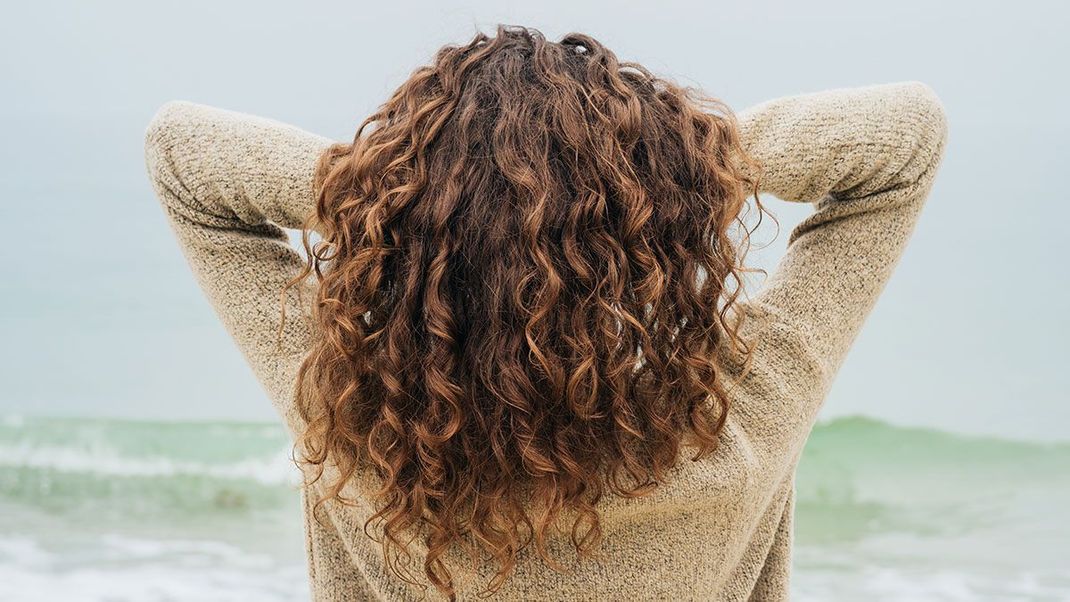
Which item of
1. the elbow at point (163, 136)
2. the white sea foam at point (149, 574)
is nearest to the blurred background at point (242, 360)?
the white sea foam at point (149, 574)

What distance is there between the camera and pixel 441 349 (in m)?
0.75

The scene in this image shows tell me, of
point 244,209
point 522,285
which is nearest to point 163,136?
point 244,209

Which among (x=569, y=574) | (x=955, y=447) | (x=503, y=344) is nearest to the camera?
(x=503, y=344)

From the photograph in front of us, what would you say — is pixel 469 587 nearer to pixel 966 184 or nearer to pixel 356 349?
pixel 356 349

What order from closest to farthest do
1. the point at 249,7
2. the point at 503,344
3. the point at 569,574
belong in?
the point at 503,344, the point at 569,574, the point at 249,7

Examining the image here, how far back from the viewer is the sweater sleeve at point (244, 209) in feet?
2.83

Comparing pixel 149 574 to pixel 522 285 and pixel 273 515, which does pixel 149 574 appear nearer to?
pixel 273 515

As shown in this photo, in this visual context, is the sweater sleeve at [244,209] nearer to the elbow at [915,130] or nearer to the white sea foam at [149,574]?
the elbow at [915,130]

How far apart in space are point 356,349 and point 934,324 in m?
3.28

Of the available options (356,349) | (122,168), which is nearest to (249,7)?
(122,168)

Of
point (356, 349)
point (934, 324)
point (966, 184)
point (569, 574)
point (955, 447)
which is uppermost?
point (356, 349)

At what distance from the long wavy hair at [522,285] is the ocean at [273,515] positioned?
2303mm

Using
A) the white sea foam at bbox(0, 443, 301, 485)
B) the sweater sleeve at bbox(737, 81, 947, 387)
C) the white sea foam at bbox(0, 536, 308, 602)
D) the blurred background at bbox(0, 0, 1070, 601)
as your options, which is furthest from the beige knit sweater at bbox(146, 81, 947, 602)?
the white sea foam at bbox(0, 443, 301, 485)

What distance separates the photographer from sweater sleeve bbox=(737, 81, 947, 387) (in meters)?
0.85
